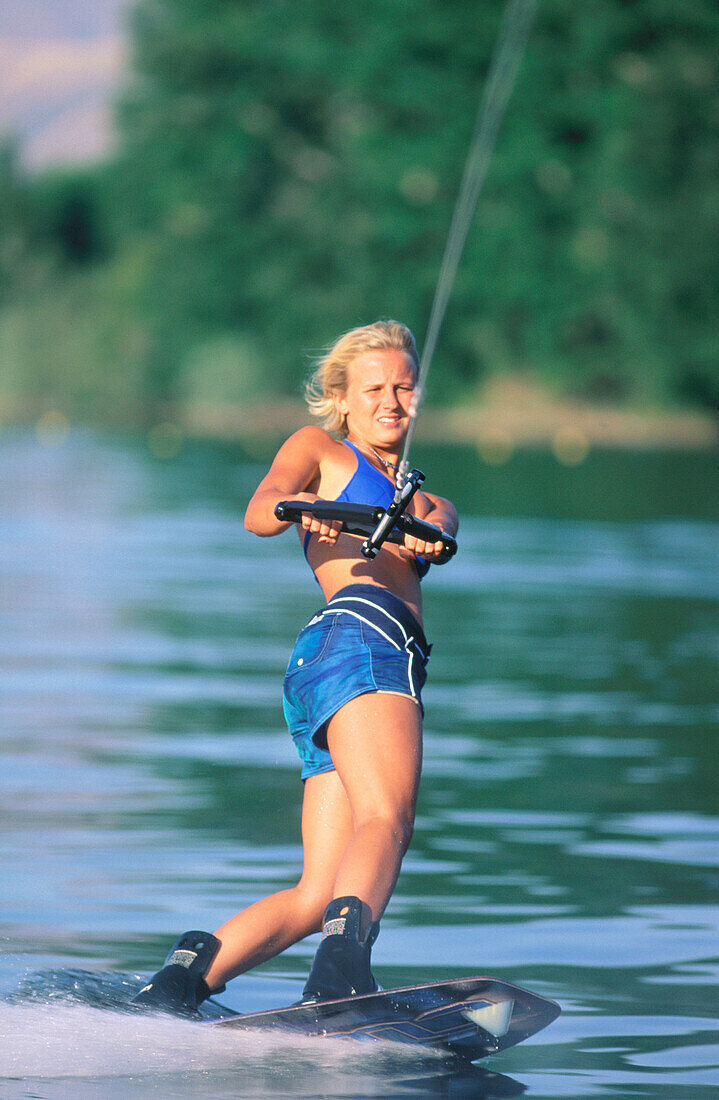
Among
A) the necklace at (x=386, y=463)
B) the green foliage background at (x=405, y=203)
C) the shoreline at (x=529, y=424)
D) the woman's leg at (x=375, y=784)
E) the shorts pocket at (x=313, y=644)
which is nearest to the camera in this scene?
the woman's leg at (x=375, y=784)

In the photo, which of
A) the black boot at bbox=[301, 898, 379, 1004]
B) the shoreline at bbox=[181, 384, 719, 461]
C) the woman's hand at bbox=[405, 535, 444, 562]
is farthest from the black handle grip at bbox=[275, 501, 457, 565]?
the shoreline at bbox=[181, 384, 719, 461]

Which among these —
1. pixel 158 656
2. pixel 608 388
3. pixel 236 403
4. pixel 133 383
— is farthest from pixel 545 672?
pixel 133 383

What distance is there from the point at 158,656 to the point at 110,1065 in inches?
323

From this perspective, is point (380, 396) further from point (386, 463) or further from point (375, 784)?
point (375, 784)

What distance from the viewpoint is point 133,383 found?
74.1m

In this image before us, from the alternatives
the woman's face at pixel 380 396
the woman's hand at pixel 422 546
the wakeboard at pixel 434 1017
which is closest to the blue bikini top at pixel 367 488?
the woman's face at pixel 380 396

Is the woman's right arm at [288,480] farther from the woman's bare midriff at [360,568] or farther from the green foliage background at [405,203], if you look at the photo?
the green foliage background at [405,203]

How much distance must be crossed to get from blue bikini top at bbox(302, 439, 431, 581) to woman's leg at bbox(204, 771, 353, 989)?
1.92 feet

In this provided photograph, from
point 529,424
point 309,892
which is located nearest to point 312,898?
point 309,892

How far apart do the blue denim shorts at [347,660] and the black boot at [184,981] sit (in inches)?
18.3

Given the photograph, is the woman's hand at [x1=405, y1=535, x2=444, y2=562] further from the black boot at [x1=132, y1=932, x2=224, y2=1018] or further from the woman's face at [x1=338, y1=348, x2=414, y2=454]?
the black boot at [x1=132, y1=932, x2=224, y2=1018]

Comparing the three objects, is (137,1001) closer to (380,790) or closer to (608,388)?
(380,790)

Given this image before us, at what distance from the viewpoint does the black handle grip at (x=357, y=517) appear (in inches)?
194

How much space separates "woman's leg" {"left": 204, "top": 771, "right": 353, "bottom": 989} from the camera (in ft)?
17.2
